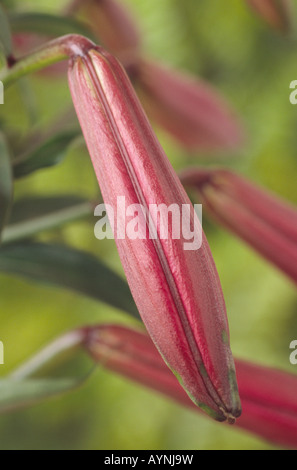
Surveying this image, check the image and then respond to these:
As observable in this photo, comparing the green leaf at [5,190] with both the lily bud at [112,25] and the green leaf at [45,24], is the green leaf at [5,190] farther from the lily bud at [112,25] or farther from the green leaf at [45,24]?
the lily bud at [112,25]

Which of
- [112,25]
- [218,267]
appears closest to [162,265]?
[112,25]

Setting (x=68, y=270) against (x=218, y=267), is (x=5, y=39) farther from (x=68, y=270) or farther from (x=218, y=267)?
(x=218, y=267)

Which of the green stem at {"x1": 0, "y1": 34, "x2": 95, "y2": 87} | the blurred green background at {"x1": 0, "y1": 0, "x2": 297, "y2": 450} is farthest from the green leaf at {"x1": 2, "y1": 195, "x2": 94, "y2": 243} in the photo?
the blurred green background at {"x1": 0, "y1": 0, "x2": 297, "y2": 450}

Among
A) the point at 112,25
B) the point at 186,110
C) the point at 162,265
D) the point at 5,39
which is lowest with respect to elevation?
the point at 162,265

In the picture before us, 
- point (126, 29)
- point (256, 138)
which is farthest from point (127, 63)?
point (256, 138)

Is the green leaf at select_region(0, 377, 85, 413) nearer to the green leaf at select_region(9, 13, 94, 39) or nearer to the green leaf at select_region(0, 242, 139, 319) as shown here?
the green leaf at select_region(0, 242, 139, 319)

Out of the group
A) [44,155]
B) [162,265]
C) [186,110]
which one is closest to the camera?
[162,265]
